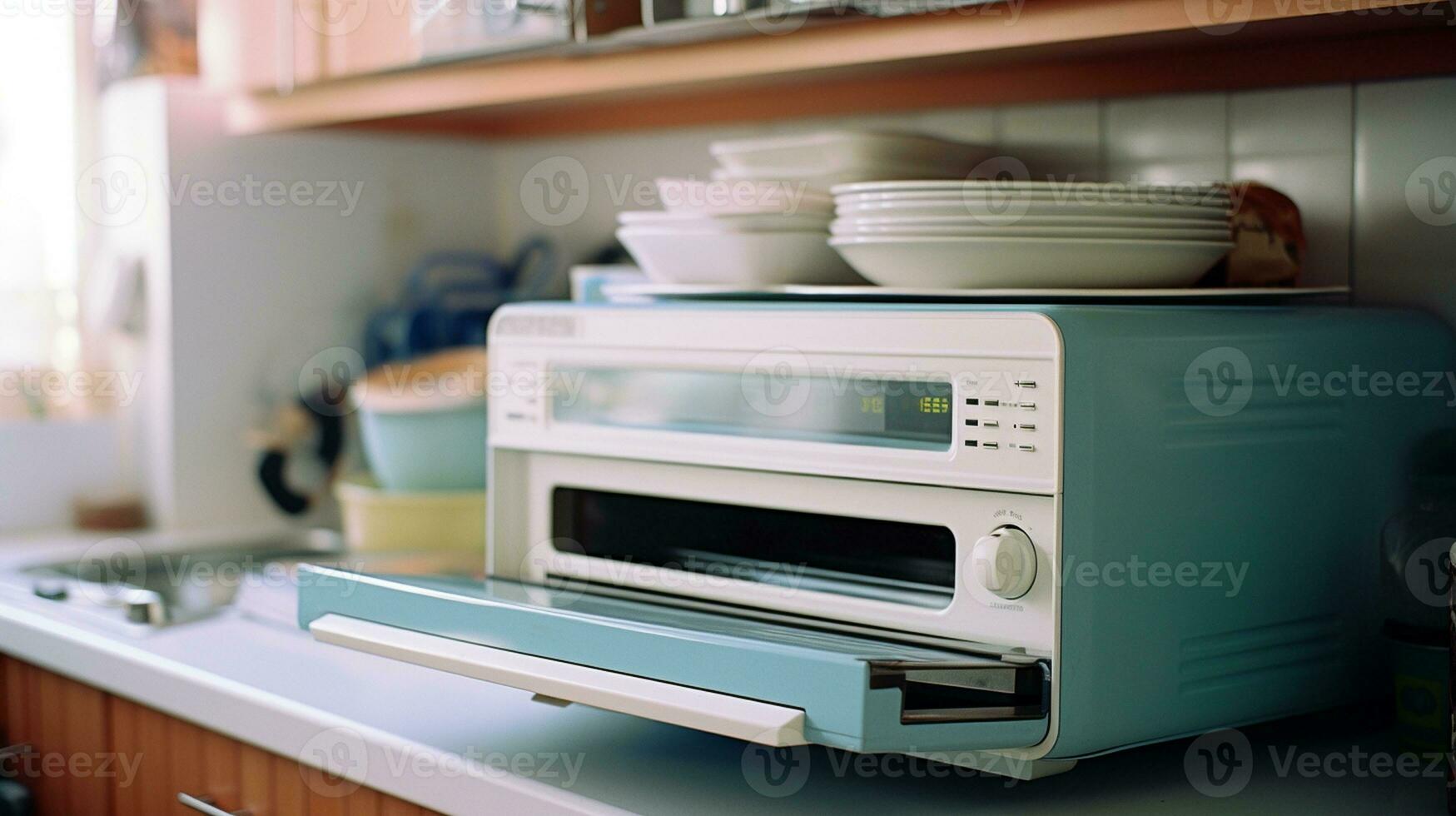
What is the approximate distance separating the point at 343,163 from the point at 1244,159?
1110 millimetres

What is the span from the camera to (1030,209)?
89 cm

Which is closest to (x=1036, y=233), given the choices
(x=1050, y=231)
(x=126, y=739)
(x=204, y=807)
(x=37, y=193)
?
(x=1050, y=231)

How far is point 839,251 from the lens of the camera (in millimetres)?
996

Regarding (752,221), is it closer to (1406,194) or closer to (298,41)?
(1406,194)

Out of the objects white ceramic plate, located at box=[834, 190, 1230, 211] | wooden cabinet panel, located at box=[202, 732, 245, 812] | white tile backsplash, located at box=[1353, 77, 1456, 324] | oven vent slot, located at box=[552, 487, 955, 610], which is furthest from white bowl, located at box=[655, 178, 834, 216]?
wooden cabinet panel, located at box=[202, 732, 245, 812]

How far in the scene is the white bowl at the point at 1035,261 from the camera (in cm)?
90

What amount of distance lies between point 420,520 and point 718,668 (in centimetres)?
79

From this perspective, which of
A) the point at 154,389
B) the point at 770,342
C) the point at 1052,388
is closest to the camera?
the point at 1052,388

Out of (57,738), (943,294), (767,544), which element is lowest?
(57,738)

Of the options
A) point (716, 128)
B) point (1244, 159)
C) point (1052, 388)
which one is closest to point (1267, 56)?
point (1244, 159)

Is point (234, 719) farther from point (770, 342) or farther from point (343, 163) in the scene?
point (343, 163)

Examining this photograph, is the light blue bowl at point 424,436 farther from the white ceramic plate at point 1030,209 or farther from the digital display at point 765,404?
the white ceramic plate at point 1030,209

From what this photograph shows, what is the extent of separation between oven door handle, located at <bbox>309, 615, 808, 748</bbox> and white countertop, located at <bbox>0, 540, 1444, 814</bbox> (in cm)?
6

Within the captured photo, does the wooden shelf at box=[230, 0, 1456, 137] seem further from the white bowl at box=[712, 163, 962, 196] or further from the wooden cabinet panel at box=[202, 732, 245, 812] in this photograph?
the wooden cabinet panel at box=[202, 732, 245, 812]
